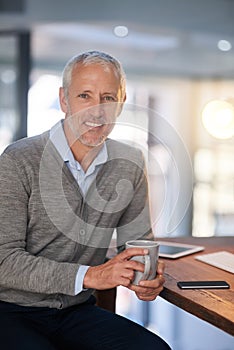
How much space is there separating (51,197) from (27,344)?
379 millimetres

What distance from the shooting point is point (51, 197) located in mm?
1508

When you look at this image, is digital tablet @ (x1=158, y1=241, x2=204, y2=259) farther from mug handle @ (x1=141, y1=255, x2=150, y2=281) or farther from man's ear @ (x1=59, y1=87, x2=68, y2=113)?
man's ear @ (x1=59, y1=87, x2=68, y2=113)

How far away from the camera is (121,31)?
4.37 m

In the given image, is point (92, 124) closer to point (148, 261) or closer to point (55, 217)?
point (55, 217)

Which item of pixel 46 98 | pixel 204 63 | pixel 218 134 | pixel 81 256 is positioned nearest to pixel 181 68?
pixel 204 63

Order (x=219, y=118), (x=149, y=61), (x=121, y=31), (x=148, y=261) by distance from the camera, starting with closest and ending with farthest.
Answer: (x=148, y=261) → (x=219, y=118) → (x=121, y=31) → (x=149, y=61)

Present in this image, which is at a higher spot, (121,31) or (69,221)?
(121,31)

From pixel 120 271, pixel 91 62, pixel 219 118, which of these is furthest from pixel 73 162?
pixel 219 118

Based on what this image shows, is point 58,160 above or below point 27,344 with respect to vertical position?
above

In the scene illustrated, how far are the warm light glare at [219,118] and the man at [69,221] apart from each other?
492 millimetres

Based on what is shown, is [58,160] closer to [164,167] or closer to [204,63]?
[164,167]

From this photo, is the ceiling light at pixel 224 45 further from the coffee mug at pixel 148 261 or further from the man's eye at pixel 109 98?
the coffee mug at pixel 148 261

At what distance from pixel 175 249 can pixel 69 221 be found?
0.44 meters

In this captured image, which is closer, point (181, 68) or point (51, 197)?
point (51, 197)
